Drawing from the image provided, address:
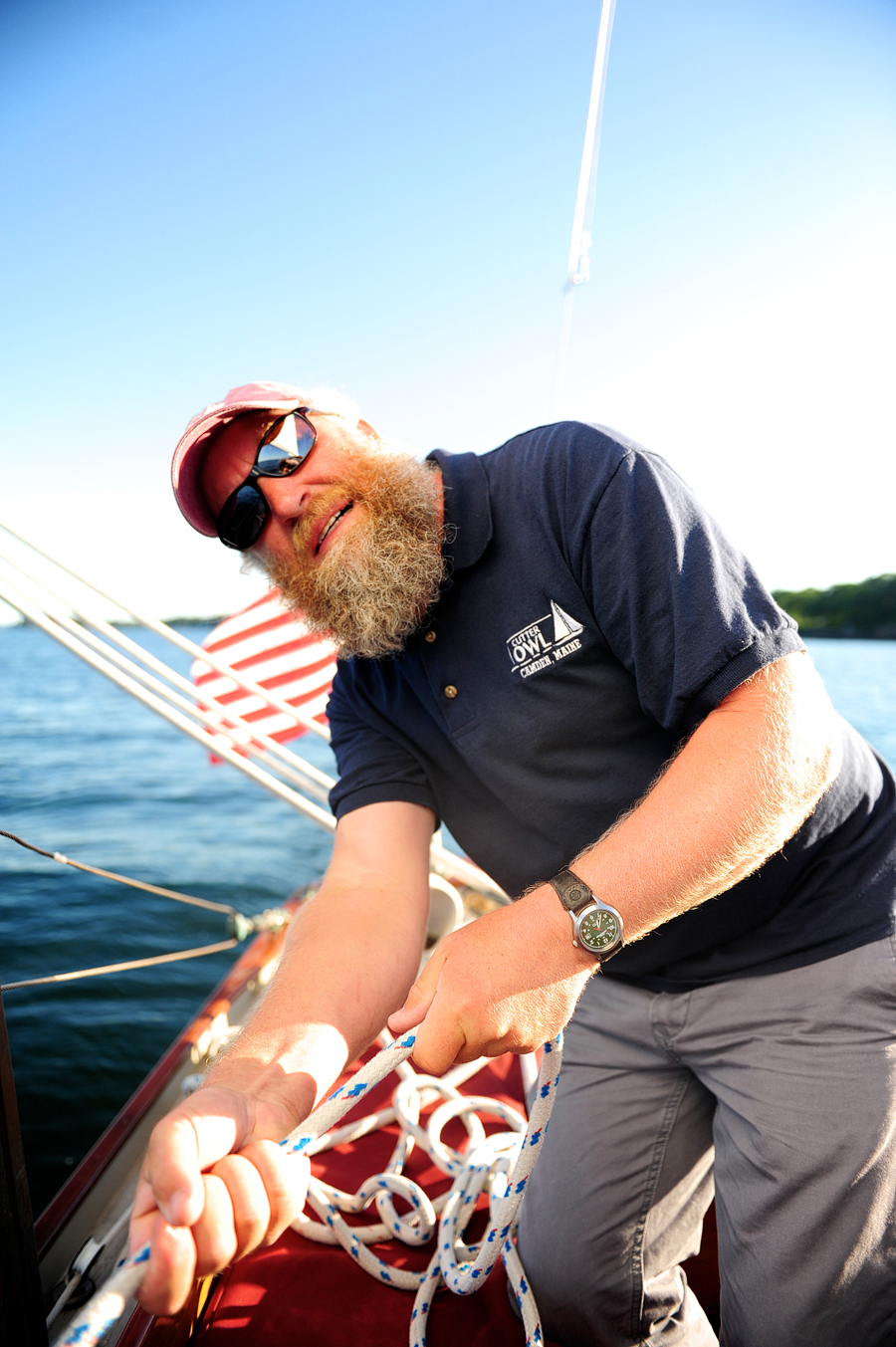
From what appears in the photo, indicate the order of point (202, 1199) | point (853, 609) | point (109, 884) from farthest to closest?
point (853, 609), point (109, 884), point (202, 1199)

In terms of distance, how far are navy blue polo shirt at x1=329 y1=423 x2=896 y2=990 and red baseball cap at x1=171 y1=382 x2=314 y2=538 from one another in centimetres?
51

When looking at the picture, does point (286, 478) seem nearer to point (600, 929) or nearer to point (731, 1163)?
point (600, 929)

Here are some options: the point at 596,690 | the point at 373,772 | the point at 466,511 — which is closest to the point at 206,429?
the point at 466,511

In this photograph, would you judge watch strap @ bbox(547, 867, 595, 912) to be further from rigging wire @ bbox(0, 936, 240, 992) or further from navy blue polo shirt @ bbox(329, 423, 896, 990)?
rigging wire @ bbox(0, 936, 240, 992)

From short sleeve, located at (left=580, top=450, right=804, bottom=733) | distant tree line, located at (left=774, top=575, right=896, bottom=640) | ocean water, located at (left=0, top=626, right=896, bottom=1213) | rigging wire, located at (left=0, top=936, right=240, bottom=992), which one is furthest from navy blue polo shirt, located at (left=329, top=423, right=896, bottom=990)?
distant tree line, located at (left=774, top=575, right=896, bottom=640)

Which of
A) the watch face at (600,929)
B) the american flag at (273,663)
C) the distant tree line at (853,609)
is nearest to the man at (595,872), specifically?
the watch face at (600,929)

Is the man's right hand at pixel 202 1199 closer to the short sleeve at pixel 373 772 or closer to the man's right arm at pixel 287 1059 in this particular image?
the man's right arm at pixel 287 1059

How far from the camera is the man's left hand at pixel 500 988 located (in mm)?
1108

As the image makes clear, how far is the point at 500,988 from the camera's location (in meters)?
1.12

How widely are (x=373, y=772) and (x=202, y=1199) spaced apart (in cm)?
109

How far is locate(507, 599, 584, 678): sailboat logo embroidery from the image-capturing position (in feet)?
5.01

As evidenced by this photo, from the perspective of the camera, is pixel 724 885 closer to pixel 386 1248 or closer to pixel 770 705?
pixel 770 705

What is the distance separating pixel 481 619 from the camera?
1.67 metres

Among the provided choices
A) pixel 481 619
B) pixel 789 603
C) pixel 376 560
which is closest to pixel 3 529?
pixel 376 560
